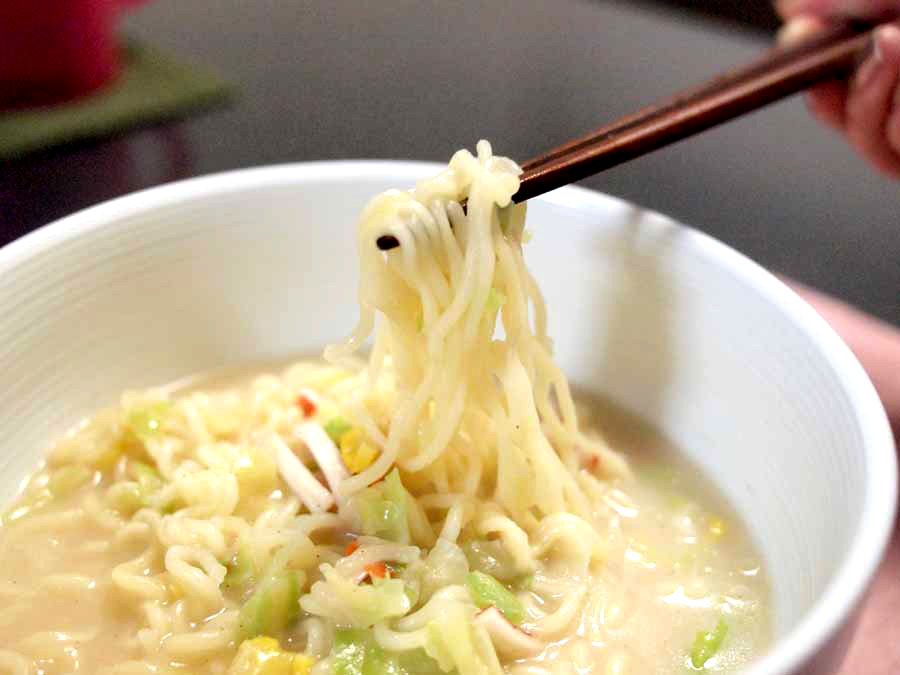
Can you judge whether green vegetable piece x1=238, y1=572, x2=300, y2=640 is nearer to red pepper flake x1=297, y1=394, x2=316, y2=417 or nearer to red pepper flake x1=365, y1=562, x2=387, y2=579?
red pepper flake x1=365, y1=562, x2=387, y2=579

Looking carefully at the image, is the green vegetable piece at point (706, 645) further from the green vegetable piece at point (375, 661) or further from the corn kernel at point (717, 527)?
the green vegetable piece at point (375, 661)

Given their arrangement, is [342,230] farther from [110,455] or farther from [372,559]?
[372,559]

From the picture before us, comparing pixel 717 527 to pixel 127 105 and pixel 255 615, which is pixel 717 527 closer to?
pixel 255 615

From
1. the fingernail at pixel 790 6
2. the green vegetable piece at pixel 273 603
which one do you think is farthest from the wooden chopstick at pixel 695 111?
the green vegetable piece at pixel 273 603

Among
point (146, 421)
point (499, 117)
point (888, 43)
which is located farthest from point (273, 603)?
point (499, 117)

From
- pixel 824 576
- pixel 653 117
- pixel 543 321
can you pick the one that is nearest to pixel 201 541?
pixel 543 321
